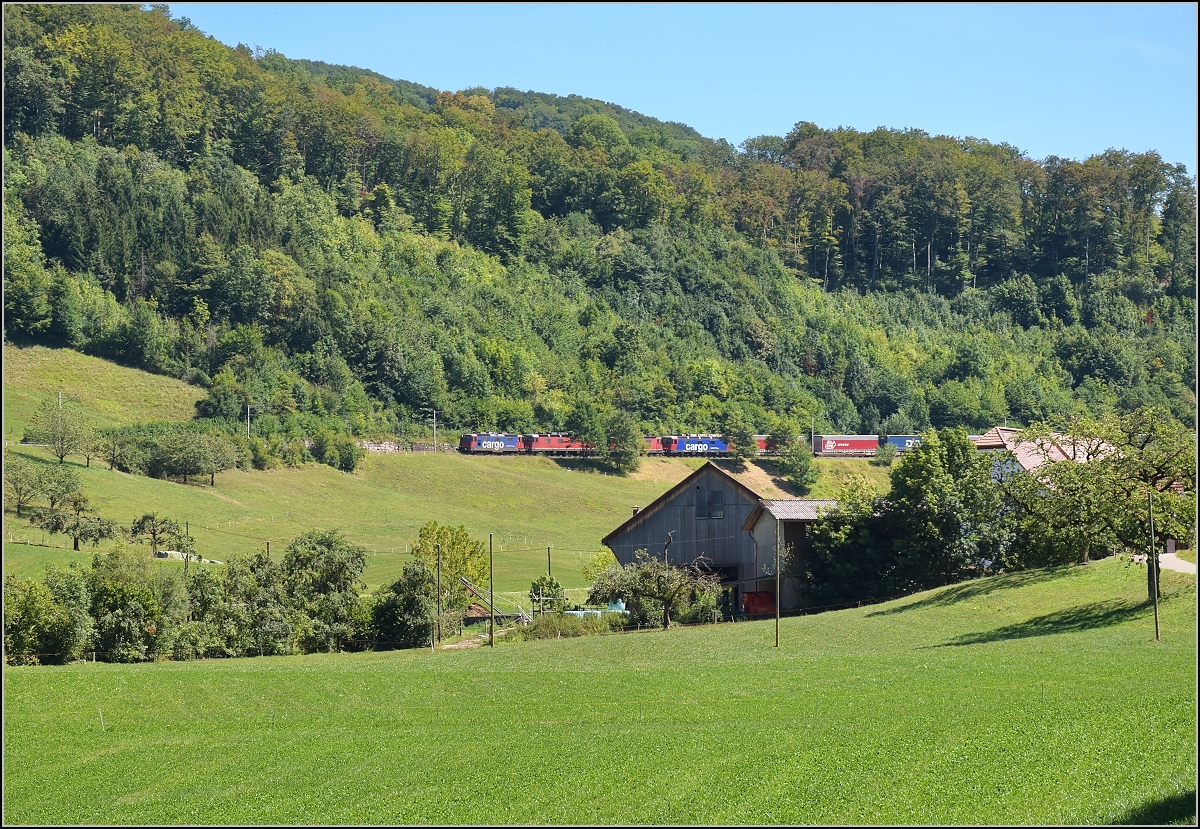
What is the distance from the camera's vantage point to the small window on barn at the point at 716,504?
54812 millimetres

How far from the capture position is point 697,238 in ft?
630

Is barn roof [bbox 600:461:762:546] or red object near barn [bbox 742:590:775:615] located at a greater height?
barn roof [bbox 600:461:762:546]

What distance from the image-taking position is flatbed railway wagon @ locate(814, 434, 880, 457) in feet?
437

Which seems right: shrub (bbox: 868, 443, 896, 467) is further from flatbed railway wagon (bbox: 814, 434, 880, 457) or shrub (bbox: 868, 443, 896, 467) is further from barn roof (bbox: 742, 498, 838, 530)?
barn roof (bbox: 742, 498, 838, 530)

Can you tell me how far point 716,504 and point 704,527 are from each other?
3.78 feet

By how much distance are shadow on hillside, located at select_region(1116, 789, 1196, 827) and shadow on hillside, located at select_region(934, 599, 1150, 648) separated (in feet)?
59.4

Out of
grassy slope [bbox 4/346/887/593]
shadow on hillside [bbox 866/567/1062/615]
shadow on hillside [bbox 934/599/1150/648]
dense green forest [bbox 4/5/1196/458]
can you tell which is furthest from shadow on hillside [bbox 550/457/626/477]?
shadow on hillside [bbox 934/599/1150/648]

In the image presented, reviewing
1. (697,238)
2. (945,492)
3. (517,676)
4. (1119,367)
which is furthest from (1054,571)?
(697,238)

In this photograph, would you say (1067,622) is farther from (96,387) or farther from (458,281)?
(458,281)

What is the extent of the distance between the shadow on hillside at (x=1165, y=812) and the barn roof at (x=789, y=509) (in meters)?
34.3

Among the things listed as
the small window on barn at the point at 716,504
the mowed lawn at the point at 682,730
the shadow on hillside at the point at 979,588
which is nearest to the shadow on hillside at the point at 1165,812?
the mowed lawn at the point at 682,730

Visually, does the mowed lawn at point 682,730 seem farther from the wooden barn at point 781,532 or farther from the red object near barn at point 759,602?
the red object near barn at point 759,602

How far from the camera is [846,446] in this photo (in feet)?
438

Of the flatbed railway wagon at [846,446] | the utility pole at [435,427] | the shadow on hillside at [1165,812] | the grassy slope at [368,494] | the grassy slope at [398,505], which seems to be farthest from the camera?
the flatbed railway wagon at [846,446]
